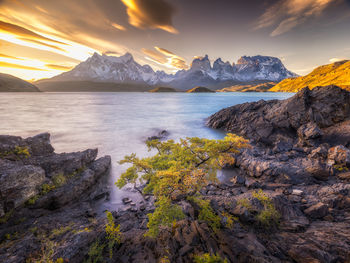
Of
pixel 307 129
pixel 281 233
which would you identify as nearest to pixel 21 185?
pixel 281 233

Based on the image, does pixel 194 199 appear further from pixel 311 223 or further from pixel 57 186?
pixel 57 186

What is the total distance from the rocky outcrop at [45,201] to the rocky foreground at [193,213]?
0.06 meters

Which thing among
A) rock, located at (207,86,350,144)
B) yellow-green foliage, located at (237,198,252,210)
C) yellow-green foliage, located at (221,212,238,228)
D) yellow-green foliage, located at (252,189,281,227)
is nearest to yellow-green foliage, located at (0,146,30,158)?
yellow-green foliage, located at (221,212,238,228)

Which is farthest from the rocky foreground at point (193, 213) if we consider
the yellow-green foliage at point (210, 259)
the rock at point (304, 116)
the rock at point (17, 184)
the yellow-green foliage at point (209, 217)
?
the rock at point (304, 116)

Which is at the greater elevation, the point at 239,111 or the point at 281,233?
the point at 239,111

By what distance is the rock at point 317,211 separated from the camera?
412 inches

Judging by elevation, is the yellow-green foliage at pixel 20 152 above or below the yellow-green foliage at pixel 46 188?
above

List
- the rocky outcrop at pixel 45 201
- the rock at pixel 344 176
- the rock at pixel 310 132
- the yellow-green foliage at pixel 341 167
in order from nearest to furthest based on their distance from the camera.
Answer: the rocky outcrop at pixel 45 201, the rock at pixel 344 176, the yellow-green foliage at pixel 341 167, the rock at pixel 310 132

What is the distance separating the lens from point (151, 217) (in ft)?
28.0

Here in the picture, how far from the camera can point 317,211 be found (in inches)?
416

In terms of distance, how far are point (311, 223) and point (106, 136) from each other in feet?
127

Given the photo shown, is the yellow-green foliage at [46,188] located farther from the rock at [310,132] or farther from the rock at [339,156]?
the rock at [310,132]

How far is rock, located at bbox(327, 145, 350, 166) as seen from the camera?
15812 mm

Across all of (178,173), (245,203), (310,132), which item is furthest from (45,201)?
(310,132)
